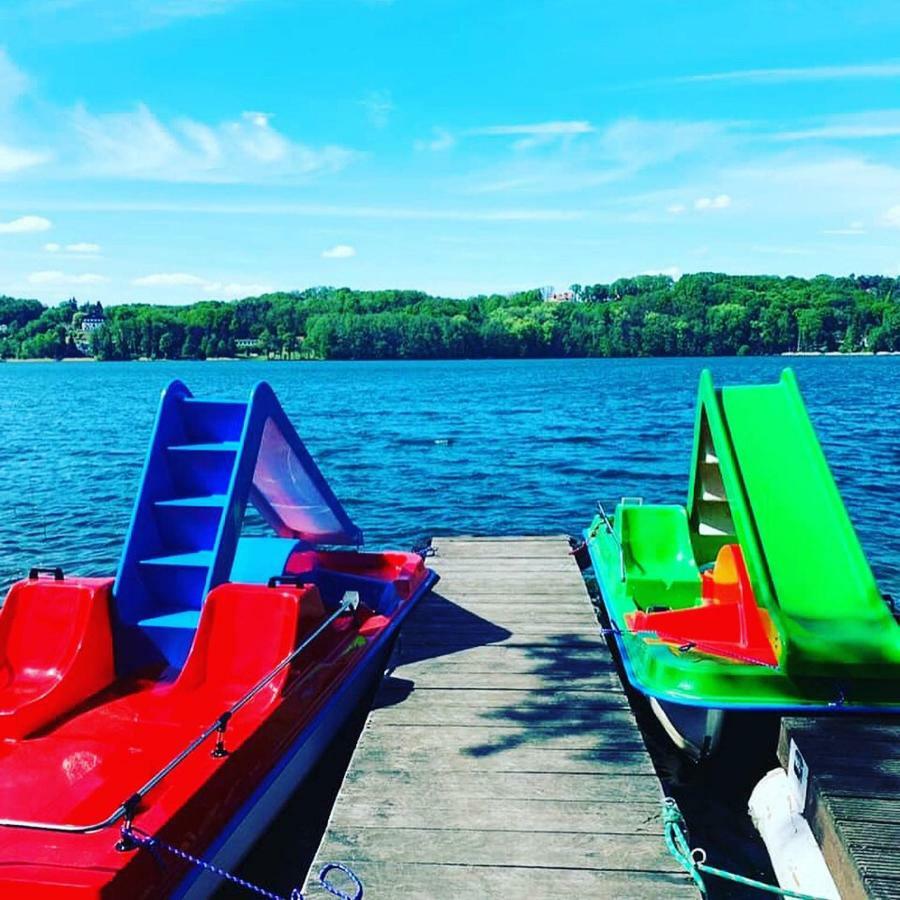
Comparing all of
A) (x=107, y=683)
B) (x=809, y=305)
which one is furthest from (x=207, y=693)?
(x=809, y=305)

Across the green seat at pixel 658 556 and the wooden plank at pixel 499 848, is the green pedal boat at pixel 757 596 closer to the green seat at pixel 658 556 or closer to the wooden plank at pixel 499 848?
the green seat at pixel 658 556

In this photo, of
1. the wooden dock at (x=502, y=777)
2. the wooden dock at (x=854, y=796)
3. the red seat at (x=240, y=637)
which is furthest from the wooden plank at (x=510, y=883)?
the red seat at (x=240, y=637)

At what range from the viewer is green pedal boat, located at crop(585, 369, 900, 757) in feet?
21.0

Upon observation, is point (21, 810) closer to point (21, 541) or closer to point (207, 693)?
point (207, 693)

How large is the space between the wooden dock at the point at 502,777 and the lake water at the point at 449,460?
3.63m

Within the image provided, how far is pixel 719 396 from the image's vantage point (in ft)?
30.2

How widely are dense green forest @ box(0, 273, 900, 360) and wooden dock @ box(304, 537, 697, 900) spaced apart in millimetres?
130777

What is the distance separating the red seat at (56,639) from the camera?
6.40m

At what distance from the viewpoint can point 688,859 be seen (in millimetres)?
4793

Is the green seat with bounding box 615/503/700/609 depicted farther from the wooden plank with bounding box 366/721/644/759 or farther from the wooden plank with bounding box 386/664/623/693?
the wooden plank with bounding box 366/721/644/759

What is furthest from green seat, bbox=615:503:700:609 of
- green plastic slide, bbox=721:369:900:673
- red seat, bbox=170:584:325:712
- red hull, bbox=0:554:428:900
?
red seat, bbox=170:584:325:712

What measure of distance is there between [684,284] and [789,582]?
17013 cm

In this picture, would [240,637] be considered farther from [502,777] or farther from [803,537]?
[803,537]

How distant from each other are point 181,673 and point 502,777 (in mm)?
2612
